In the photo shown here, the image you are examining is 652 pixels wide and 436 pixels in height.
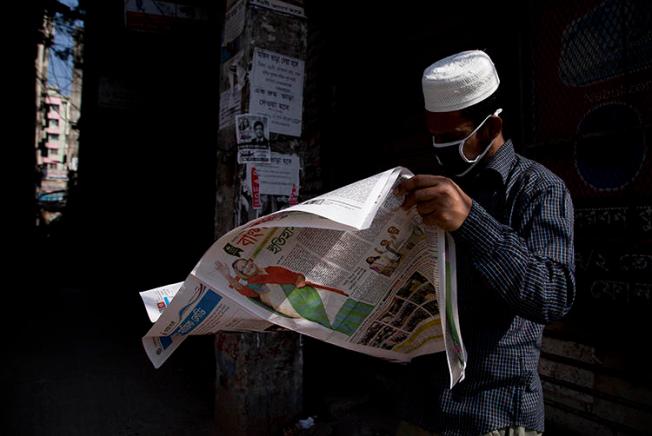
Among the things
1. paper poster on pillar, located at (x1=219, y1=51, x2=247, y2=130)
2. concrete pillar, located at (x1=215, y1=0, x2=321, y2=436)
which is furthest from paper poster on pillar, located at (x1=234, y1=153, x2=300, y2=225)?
paper poster on pillar, located at (x1=219, y1=51, x2=247, y2=130)

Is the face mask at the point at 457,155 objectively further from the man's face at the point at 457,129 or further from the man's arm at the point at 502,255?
the man's arm at the point at 502,255

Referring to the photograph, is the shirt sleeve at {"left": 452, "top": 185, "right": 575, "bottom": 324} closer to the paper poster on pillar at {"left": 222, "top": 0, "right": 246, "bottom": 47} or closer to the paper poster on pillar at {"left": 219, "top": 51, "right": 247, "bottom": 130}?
the paper poster on pillar at {"left": 219, "top": 51, "right": 247, "bottom": 130}

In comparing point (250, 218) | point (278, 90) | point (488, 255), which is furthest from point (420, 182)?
point (278, 90)

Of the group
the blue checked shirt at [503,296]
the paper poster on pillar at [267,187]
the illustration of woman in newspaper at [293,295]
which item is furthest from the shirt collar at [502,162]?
the paper poster on pillar at [267,187]

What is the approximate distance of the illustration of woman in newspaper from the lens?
4.34ft

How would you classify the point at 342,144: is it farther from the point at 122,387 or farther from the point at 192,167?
the point at 192,167

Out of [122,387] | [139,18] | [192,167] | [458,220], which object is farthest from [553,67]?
[192,167]

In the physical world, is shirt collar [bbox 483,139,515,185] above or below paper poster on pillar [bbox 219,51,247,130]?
below

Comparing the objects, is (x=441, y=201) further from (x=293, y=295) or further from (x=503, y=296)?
(x=293, y=295)

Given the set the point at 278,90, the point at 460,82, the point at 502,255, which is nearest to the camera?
the point at 502,255

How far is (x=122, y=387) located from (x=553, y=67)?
3929 millimetres

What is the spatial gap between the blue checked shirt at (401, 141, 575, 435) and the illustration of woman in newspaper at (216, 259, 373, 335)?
25 centimetres

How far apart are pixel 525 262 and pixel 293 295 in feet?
1.99

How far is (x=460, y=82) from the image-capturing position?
4.01 ft
